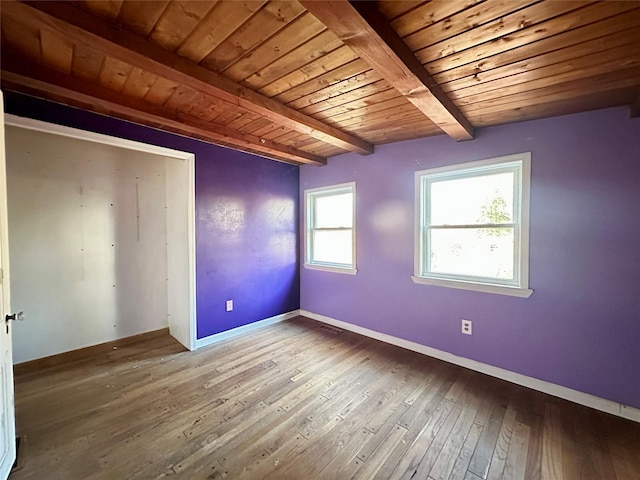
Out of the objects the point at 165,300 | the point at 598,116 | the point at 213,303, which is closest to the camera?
the point at 598,116

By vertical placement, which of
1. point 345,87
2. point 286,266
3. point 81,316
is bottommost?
point 81,316

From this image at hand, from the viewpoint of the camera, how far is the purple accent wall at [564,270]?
201 cm

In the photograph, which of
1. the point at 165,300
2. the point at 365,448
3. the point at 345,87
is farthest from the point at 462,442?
the point at 165,300

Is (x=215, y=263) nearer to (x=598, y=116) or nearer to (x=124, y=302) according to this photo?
(x=124, y=302)

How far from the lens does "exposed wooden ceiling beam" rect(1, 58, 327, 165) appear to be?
5.77 feet

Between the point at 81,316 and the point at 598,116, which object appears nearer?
the point at 598,116

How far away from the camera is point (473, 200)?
108 inches

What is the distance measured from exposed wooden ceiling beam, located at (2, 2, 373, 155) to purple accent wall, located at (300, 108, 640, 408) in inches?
73.5

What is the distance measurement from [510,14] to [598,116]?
1.53 meters

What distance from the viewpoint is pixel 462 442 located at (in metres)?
1.76

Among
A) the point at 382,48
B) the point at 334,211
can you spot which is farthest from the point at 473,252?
the point at 382,48

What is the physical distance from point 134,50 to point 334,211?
286 centimetres

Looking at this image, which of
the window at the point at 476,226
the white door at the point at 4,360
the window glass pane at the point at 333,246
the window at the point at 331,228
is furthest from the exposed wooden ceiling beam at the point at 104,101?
the window at the point at 476,226

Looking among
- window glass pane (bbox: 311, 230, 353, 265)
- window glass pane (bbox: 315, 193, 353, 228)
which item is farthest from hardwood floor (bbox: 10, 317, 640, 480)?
window glass pane (bbox: 315, 193, 353, 228)
